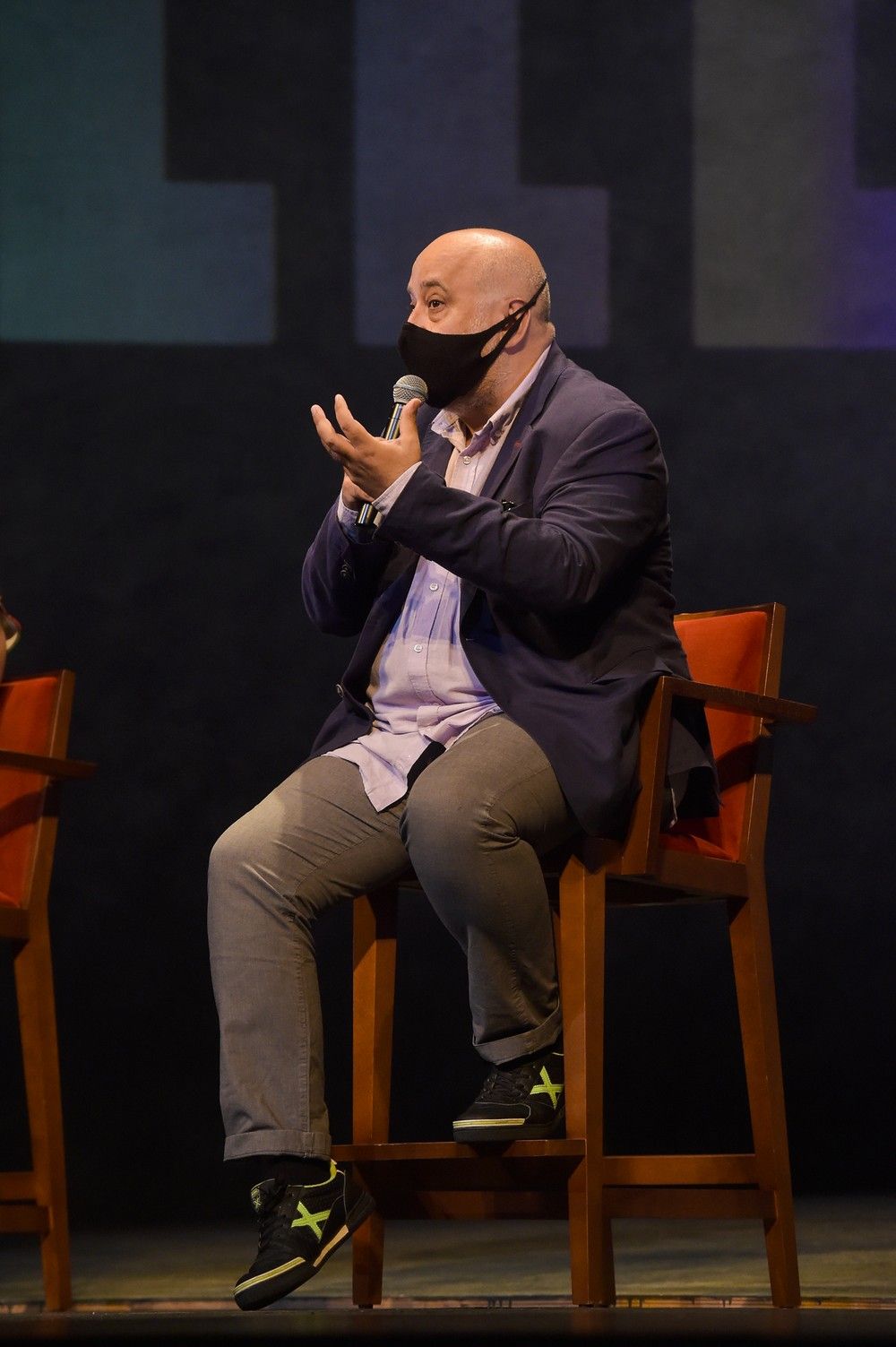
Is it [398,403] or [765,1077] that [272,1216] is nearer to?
[765,1077]

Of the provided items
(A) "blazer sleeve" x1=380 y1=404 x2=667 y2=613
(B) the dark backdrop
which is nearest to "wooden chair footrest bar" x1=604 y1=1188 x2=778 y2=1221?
(A) "blazer sleeve" x1=380 y1=404 x2=667 y2=613

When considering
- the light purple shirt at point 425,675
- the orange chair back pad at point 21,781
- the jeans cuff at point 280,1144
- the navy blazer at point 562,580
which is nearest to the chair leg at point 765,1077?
the navy blazer at point 562,580

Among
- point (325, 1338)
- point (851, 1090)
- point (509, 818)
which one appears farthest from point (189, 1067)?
point (325, 1338)

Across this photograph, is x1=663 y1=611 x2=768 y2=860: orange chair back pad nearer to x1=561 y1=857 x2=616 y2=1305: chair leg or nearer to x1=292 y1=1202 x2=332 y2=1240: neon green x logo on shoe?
x1=561 y1=857 x2=616 y2=1305: chair leg

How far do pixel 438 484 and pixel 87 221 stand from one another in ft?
6.64

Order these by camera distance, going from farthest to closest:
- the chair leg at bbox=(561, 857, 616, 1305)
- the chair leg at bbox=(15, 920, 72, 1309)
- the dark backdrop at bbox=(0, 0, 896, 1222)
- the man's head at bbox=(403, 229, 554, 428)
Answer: the dark backdrop at bbox=(0, 0, 896, 1222) → the chair leg at bbox=(15, 920, 72, 1309) → the man's head at bbox=(403, 229, 554, 428) → the chair leg at bbox=(561, 857, 616, 1305)

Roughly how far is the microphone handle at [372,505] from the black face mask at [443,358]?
0.44 feet

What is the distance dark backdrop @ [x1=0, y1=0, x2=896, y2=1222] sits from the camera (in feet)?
12.1

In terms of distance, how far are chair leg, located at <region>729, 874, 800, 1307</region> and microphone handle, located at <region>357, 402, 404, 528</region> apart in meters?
0.73

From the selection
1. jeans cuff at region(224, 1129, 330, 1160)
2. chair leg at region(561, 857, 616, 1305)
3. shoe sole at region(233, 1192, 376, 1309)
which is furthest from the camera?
chair leg at region(561, 857, 616, 1305)

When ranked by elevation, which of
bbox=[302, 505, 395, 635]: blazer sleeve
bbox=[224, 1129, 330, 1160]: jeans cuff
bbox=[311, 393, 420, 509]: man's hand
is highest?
bbox=[311, 393, 420, 509]: man's hand

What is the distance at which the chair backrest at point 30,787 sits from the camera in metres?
2.69

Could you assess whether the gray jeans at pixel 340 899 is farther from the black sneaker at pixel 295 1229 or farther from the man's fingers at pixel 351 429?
the man's fingers at pixel 351 429

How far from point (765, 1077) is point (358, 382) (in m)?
1.90
